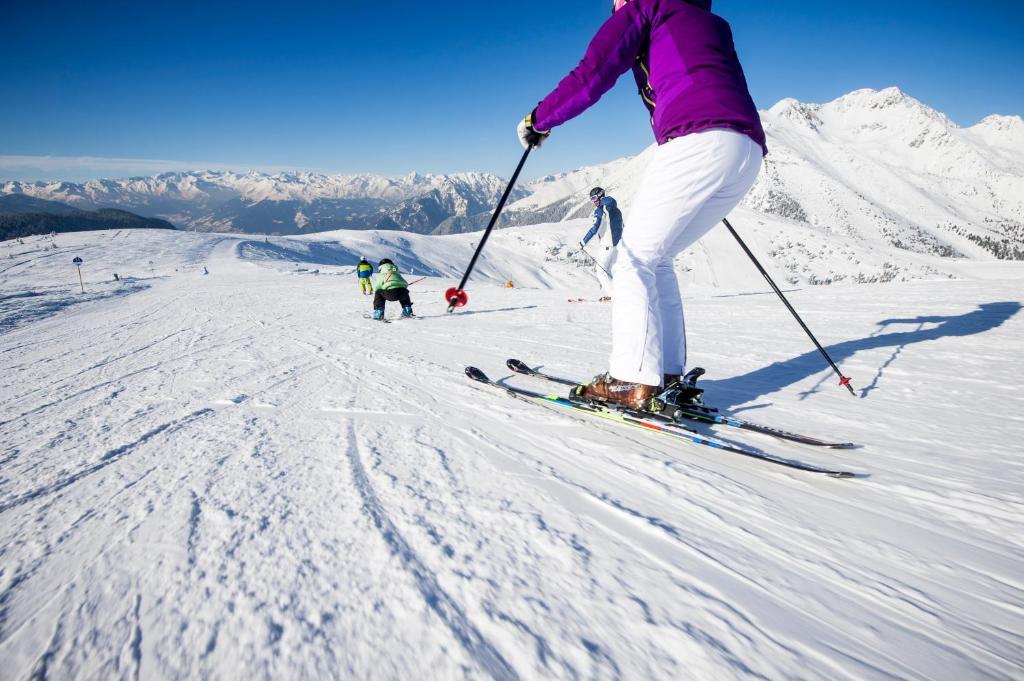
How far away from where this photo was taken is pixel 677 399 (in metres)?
2.88

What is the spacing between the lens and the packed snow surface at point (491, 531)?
1.09m

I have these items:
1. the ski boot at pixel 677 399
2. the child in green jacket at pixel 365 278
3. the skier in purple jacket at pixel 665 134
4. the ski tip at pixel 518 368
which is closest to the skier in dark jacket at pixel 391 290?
the ski tip at pixel 518 368

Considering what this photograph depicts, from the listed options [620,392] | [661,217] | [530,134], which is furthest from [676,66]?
[620,392]

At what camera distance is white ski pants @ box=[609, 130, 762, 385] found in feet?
7.52

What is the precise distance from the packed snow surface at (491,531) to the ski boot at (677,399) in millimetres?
249

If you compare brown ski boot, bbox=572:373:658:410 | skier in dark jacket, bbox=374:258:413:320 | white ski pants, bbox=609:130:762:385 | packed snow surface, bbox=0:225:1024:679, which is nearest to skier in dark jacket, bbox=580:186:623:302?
white ski pants, bbox=609:130:762:385

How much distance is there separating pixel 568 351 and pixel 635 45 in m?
3.14

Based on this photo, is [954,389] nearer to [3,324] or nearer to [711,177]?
[711,177]

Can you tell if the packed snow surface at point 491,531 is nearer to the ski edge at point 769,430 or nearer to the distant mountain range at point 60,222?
the ski edge at point 769,430

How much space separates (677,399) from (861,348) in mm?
3127

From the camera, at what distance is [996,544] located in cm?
154

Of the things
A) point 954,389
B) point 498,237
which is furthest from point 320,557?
point 498,237

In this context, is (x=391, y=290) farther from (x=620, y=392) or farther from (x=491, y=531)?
(x=491, y=531)

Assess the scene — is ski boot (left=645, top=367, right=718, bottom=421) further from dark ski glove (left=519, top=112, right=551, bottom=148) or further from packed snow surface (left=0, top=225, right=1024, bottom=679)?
dark ski glove (left=519, top=112, right=551, bottom=148)
